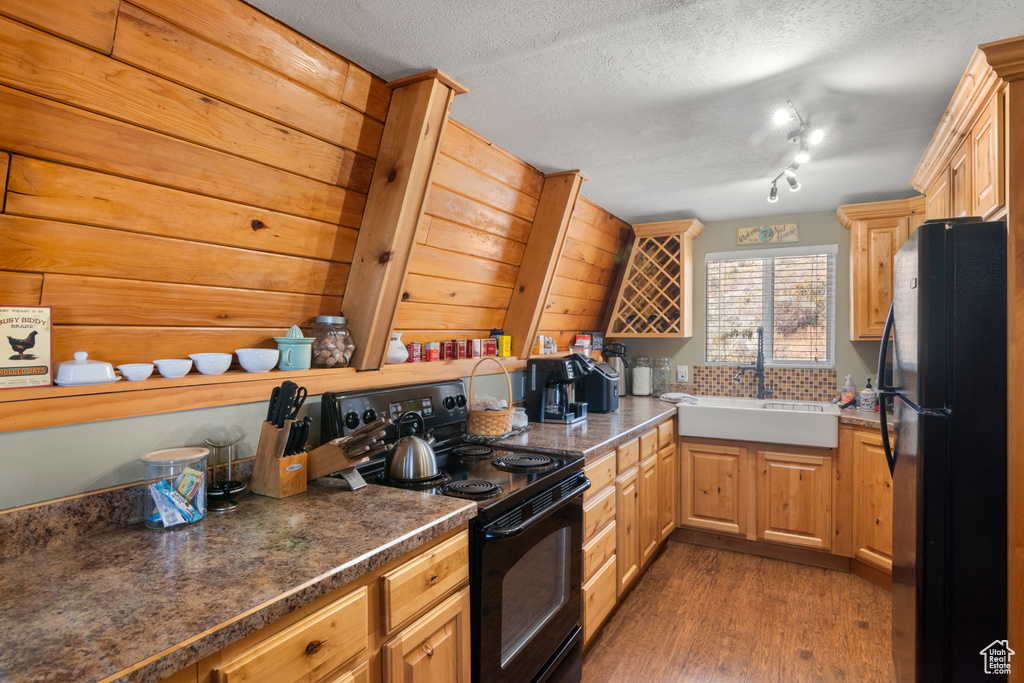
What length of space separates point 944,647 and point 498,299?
7.24 ft

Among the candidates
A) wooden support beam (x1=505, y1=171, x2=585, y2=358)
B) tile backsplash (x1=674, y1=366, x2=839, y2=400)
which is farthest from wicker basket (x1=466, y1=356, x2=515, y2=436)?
tile backsplash (x1=674, y1=366, x2=839, y2=400)

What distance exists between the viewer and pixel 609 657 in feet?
7.72

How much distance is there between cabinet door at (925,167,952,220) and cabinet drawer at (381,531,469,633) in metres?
2.37

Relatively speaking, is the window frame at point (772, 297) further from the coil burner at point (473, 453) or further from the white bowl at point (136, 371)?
the white bowl at point (136, 371)

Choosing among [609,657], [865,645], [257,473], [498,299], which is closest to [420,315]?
[498,299]

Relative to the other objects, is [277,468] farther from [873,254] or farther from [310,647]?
[873,254]

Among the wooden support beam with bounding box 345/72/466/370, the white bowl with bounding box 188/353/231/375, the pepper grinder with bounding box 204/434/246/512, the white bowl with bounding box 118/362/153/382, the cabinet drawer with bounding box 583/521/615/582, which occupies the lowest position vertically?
the cabinet drawer with bounding box 583/521/615/582

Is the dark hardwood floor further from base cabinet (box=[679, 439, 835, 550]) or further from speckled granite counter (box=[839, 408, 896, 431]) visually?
speckled granite counter (box=[839, 408, 896, 431])

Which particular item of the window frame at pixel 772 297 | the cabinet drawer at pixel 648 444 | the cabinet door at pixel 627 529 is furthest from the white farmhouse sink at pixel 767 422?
the cabinet door at pixel 627 529

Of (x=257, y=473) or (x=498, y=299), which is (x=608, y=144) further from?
(x=257, y=473)

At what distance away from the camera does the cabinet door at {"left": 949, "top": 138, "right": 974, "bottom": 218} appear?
6.41 feet

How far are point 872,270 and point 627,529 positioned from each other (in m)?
2.20

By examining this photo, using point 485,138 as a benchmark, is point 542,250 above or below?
below

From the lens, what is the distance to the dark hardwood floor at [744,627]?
225cm
